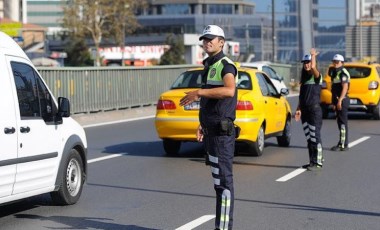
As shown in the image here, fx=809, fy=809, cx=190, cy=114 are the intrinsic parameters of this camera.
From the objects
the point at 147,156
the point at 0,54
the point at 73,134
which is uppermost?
the point at 0,54

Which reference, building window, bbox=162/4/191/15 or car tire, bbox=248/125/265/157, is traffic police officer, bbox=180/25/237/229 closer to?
car tire, bbox=248/125/265/157

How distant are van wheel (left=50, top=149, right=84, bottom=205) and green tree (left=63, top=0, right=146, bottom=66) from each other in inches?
2541

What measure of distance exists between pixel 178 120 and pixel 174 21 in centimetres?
11330

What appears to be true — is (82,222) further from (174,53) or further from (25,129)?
(174,53)

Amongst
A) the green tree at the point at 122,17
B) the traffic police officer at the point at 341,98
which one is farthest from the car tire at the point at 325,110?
the green tree at the point at 122,17

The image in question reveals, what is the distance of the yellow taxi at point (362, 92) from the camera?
2362cm

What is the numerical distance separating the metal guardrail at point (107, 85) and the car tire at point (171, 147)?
723cm

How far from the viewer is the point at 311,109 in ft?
41.7

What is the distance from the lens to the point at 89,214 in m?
8.80

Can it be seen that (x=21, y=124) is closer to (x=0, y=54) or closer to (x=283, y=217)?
(x=0, y=54)

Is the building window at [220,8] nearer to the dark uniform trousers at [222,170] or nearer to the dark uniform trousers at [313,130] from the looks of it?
the dark uniform trousers at [313,130]

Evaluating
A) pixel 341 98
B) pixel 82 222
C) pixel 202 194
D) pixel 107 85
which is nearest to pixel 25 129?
pixel 82 222

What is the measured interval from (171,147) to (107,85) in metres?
10.7

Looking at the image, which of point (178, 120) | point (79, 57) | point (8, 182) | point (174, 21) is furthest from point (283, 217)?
point (174, 21)
